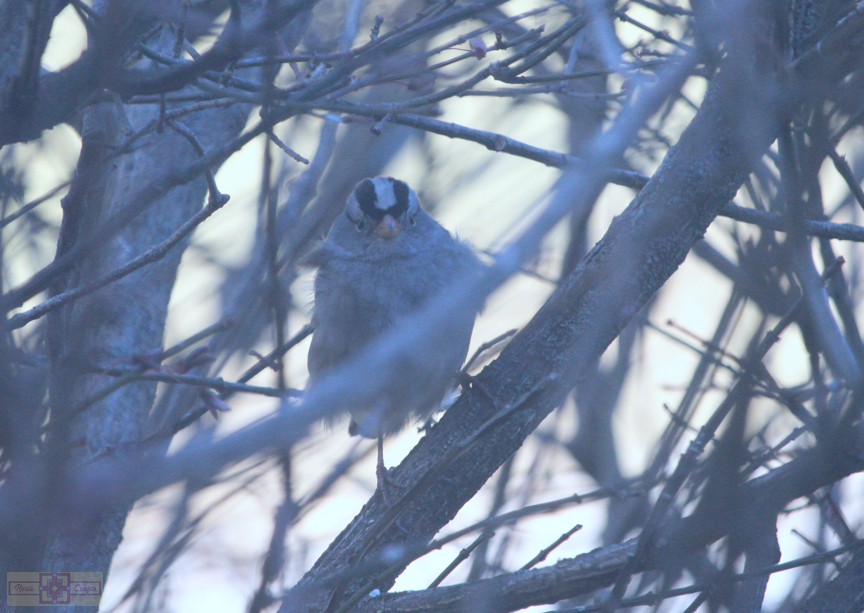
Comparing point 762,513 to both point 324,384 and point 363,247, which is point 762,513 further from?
point 363,247

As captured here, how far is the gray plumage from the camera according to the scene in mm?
3848

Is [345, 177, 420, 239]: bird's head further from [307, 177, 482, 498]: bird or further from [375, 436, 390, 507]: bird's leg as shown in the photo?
[375, 436, 390, 507]: bird's leg

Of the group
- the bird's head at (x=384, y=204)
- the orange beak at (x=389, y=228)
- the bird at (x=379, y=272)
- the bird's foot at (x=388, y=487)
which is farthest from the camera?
the bird's head at (x=384, y=204)

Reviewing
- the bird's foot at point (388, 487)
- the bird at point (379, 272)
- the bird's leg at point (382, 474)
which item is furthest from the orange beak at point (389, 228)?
the bird's foot at point (388, 487)

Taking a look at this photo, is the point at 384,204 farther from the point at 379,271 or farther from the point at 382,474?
the point at 382,474

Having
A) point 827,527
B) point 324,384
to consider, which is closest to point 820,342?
point 827,527

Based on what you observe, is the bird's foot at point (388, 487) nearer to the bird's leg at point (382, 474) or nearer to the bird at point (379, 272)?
the bird's leg at point (382, 474)

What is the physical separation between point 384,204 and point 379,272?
37 centimetres

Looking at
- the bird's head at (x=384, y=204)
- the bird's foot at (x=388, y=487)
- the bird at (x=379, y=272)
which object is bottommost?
the bird's foot at (x=388, y=487)

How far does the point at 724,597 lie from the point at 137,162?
2.85 metres

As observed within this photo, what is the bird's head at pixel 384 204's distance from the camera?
416cm

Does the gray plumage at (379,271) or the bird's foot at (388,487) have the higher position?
the gray plumage at (379,271)

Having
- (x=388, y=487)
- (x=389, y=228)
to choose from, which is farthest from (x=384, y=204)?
(x=388, y=487)

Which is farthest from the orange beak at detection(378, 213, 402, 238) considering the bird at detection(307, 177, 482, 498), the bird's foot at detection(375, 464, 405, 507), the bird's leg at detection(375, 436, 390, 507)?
the bird's foot at detection(375, 464, 405, 507)
